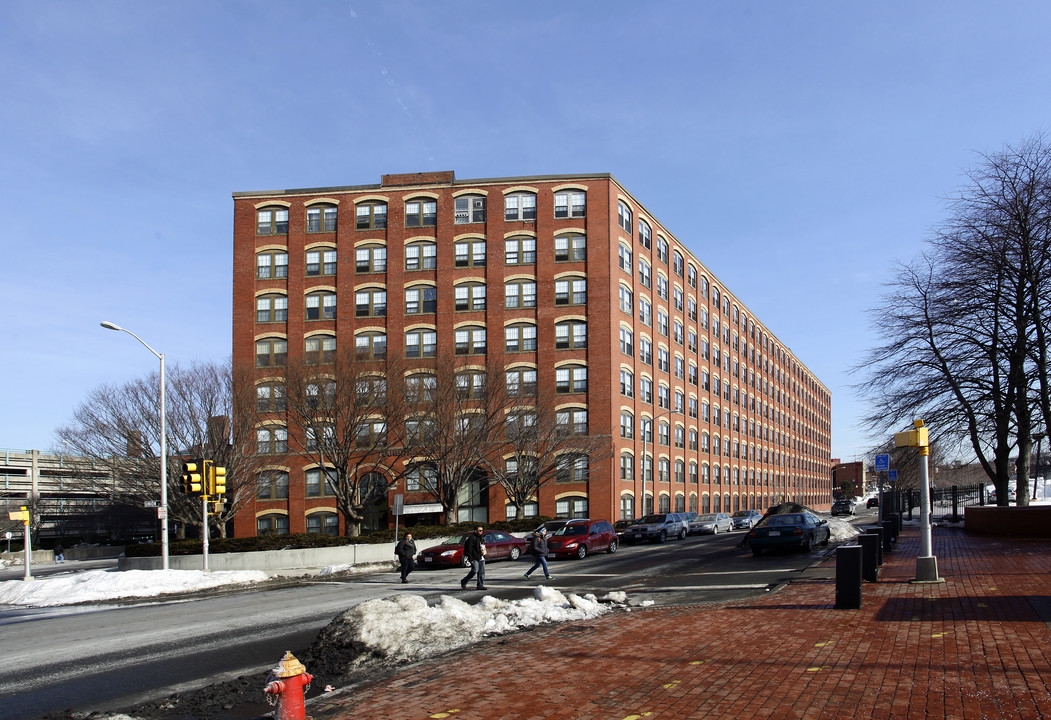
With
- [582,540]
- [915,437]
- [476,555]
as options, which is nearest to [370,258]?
[582,540]

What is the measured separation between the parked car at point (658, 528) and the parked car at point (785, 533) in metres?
11.9

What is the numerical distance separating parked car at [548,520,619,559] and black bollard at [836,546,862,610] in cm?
1735

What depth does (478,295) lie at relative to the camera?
54.1 meters

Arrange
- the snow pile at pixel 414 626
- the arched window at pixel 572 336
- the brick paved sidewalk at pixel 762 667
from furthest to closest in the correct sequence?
the arched window at pixel 572 336, the snow pile at pixel 414 626, the brick paved sidewalk at pixel 762 667

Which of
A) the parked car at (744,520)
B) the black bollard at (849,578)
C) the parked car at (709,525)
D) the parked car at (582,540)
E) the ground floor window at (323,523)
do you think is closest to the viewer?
the black bollard at (849,578)

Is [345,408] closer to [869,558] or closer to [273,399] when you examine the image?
[273,399]

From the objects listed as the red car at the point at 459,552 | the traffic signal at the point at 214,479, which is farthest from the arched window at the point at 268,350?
the traffic signal at the point at 214,479

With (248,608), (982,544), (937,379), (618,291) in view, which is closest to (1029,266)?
(937,379)

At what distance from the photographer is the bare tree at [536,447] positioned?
4544 centimetres

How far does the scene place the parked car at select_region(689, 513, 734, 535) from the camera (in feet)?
148

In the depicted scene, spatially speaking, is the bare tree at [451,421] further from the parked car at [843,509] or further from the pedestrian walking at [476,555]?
the parked car at [843,509]

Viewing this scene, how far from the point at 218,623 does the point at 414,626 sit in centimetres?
615

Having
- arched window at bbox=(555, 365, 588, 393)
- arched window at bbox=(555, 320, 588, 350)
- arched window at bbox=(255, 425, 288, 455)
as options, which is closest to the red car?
arched window at bbox=(255, 425, 288, 455)

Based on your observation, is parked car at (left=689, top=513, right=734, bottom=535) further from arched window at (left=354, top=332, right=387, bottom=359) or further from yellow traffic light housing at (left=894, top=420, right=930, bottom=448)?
yellow traffic light housing at (left=894, top=420, right=930, bottom=448)
